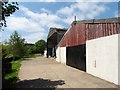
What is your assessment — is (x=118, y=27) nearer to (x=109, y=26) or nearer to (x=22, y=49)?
(x=109, y=26)

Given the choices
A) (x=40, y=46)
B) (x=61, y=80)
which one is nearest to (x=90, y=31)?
(x=61, y=80)

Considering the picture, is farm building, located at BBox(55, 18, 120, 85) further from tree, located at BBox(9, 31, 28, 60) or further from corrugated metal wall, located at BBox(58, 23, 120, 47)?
tree, located at BBox(9, 31, 28, 60)

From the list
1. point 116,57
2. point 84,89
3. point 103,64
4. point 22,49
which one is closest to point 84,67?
point 103,64

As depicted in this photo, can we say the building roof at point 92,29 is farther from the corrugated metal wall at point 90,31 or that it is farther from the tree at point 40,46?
the tree at point 40,46

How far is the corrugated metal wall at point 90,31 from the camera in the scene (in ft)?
47.2

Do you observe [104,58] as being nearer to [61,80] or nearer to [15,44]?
[61,80]

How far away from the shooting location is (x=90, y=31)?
18.5 metres

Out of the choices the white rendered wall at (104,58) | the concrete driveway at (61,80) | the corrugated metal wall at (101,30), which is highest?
the corrugated metal wall at (101,30)

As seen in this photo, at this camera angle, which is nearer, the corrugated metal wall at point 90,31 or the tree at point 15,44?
the corrugated metal wall at point 90,31

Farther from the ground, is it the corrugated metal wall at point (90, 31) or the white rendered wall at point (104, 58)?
the corrugated metal wall at point (90, 31)

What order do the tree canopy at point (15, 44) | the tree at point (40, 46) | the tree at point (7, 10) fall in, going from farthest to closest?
the tree at point (40, 46)
the tree canopy at point (15, 44)
the tree at point (7, 10)

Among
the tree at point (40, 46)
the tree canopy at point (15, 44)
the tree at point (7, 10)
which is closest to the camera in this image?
the tree at point (7, 10)

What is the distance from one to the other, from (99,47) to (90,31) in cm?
346

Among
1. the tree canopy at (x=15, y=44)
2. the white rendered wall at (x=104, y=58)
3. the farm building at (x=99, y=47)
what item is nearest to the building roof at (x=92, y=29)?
the farm building at (x=99, y=47)
